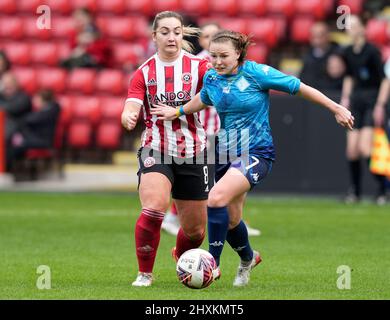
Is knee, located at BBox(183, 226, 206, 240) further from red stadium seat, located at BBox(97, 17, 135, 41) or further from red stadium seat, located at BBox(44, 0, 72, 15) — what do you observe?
red stadium seat, located at BBox(44, 0, 72, 15)

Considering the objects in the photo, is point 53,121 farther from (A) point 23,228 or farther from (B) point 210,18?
(A) point 23,228

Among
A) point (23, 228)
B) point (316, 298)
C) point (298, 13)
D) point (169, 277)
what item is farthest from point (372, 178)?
point (316, 298)

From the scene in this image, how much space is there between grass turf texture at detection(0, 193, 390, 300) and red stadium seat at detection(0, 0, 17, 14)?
6124 mm

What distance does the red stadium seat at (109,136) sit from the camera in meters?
18.6

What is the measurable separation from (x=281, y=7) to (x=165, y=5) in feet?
7.18

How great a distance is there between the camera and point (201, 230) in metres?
8.62

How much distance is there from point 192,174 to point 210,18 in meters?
12.1

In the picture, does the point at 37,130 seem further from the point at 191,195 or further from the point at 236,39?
the point at 236,39

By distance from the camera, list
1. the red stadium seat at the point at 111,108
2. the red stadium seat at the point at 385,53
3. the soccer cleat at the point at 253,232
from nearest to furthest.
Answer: the soccer cleat at the point at 253,232 → the red stadium seat at the point at 385,53 → the red stadium seat at the point at 111,108

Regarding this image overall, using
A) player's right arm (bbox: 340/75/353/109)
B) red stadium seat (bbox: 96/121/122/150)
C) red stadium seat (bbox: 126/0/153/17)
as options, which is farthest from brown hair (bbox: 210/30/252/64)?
red stadium seat (bbox: 126/0/153/17)

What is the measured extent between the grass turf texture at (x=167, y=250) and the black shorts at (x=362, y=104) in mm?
1103

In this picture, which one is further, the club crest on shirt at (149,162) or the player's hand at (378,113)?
the player's hand at (378,113)

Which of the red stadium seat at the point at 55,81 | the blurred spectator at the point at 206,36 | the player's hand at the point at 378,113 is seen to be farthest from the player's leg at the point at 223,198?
the red stadium seat at the point at 55,81

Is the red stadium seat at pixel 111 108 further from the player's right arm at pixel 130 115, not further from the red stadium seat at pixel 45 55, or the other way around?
the player's right arm at pixel 130 115
